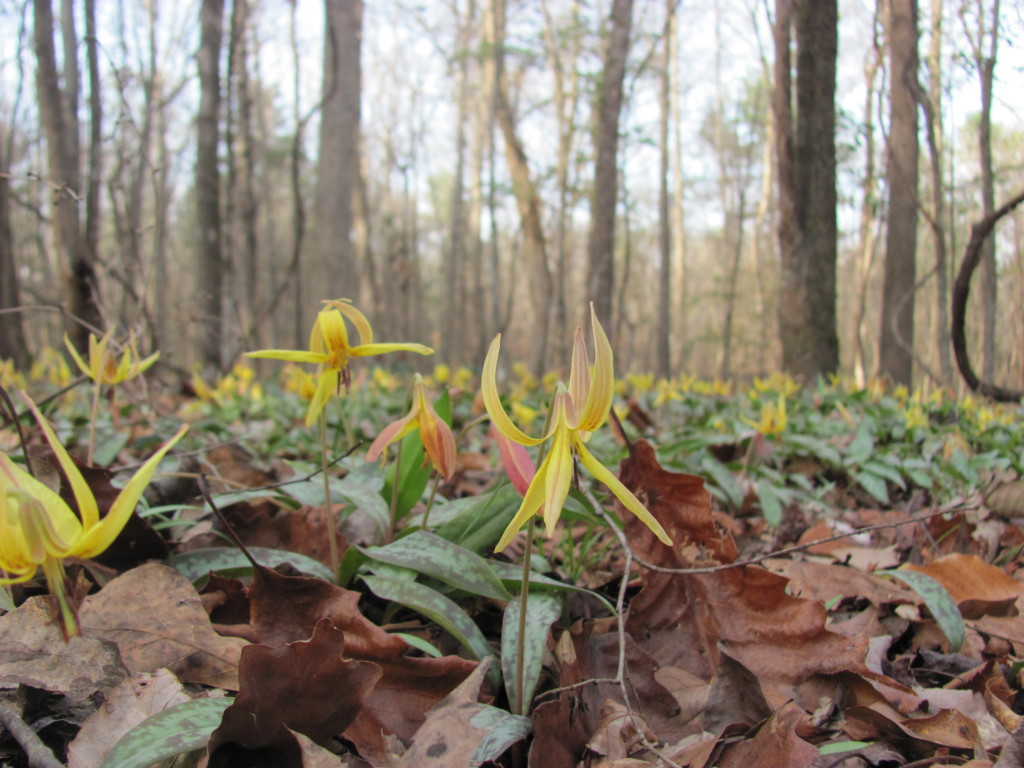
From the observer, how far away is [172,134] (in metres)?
19.6

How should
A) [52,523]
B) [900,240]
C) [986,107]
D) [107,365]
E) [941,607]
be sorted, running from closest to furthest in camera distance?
1. [52,523]
2. [941,607]
3. [107,365]
4. [986,107]
5. [900,240]

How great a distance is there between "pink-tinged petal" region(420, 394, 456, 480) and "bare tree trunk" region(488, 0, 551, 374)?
7343 millimetres

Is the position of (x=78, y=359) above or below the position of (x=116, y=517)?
above

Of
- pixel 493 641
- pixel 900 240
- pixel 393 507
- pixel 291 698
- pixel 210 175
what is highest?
pixel 210 175

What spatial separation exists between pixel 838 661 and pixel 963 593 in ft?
1.64

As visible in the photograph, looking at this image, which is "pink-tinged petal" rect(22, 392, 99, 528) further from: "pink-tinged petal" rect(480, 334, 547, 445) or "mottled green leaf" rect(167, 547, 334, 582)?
"mottled green leaf" rect(167, 547, 334, 582)

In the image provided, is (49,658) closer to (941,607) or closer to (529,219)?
(941,607)

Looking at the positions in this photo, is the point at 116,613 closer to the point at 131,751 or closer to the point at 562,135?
the point at 131,751

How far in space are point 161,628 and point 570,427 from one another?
0.65 m

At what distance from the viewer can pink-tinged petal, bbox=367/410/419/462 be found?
0.98 meters

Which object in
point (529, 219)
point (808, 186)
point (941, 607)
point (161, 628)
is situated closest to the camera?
point (161, 628)

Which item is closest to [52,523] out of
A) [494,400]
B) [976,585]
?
[494,400]

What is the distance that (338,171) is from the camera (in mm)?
6023

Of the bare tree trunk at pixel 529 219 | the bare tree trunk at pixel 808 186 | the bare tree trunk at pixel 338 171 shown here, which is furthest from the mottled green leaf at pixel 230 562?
the bare tree trunk at pixel 529 219
